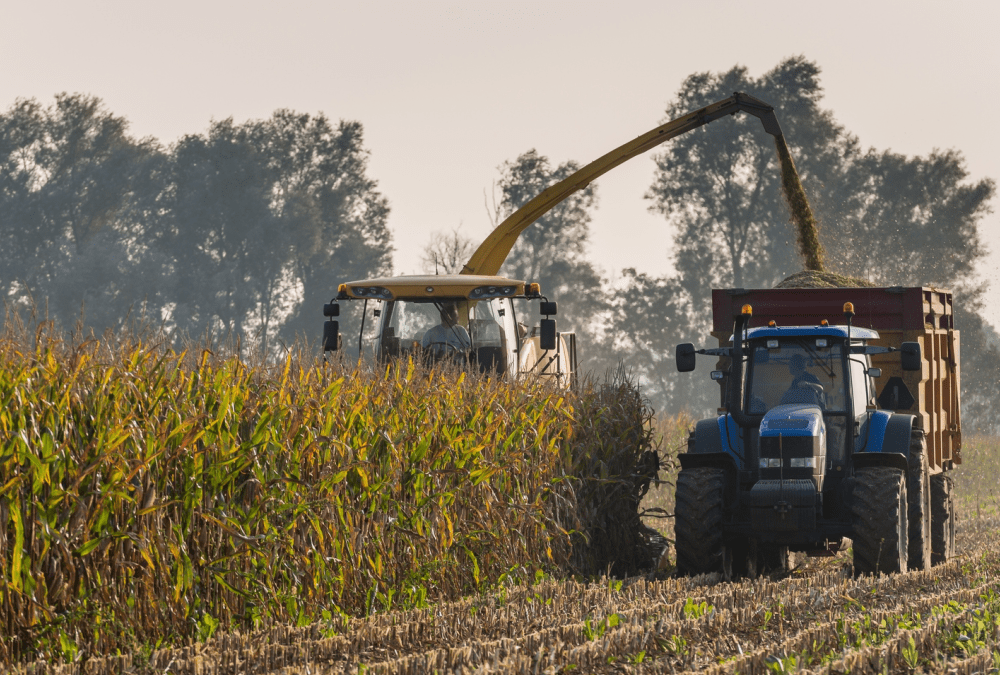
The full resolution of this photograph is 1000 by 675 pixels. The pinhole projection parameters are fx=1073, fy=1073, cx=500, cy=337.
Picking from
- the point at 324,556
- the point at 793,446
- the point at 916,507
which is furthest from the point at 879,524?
the point at 324,556

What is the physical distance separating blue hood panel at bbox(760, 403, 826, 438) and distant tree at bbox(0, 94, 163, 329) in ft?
115

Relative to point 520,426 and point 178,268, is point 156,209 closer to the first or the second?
point 178,268

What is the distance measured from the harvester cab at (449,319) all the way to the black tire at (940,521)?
3.72 m

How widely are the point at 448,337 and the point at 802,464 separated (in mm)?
4624

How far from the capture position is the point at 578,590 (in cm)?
738

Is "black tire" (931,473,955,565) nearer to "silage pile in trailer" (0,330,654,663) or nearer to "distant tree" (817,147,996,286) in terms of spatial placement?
"silage pile in trailer" (0,330,654,663)

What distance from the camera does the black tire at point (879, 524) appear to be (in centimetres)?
773

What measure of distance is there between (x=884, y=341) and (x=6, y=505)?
25.2 ft

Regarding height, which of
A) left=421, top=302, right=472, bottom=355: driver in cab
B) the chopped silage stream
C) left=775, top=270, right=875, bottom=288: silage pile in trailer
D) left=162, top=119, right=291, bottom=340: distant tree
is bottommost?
the chopped silage stream

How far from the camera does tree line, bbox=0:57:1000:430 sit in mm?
41094

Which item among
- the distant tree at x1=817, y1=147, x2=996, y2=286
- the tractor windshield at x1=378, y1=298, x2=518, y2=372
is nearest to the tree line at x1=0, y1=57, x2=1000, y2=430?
the distant tree at x1=817, y1=147, x2=996, y2=286

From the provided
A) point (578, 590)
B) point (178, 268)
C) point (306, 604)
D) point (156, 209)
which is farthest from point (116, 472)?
point (156, 209)

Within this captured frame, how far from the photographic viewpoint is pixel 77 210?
1697 inches

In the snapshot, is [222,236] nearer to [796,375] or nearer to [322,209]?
[322,209]
